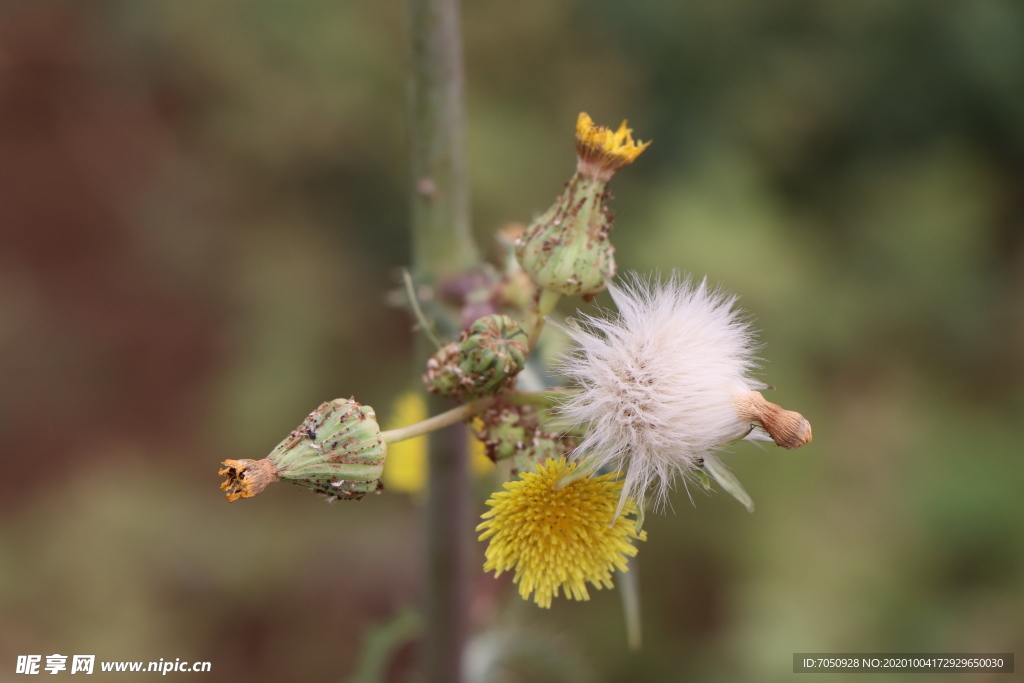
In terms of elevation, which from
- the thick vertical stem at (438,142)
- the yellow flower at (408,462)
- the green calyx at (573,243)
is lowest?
the yellow flower at (408,462)

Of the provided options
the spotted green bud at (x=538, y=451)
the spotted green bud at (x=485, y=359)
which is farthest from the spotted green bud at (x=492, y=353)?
the spotted green bud at (x=538, y=451)

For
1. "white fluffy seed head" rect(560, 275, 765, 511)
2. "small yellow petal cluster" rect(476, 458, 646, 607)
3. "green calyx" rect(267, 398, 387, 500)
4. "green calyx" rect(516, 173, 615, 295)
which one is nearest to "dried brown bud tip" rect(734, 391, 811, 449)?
"white fluffy seed head" rect(560, 275, 765, 511)

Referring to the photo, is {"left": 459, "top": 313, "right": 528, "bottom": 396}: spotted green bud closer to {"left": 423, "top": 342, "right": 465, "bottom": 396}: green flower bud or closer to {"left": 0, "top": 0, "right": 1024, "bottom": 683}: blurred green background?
{"left": 423, "top": 342, "right": 465, "bottom": 396}: green flower bud

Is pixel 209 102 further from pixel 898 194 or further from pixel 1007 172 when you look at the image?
pixel 1007 172

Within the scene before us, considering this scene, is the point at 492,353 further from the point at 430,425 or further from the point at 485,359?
the point at 430,425

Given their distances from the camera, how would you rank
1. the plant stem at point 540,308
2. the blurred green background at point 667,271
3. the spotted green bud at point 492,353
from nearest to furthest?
the spotted green bud at point 492,353 → the plant stem at point 540,308 → the blurred green background at point 667,271

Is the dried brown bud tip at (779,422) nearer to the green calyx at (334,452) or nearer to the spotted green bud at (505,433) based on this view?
the spotted green bud at (505,433)

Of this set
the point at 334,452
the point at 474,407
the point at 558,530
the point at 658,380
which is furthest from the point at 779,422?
the point at 334,452
